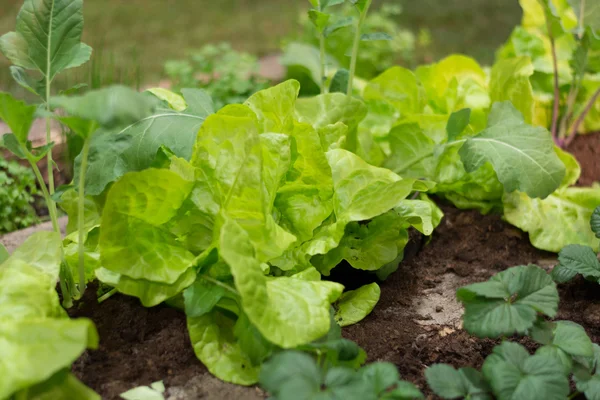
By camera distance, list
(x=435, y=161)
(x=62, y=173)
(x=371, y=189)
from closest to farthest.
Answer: (x=371, y=189) → (x=435, y=161) → (x=62, y=173)

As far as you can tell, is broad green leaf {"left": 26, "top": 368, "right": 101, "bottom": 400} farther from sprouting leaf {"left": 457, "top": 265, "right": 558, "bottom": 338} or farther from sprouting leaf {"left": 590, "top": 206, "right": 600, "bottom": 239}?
sprouting leaf {"left": 590, "top": 206, "right": 600, "bottom": 239}

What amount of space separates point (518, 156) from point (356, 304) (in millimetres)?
592

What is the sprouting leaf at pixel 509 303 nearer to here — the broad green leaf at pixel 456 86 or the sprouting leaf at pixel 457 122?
the sprouting leaf at pixel 457 122

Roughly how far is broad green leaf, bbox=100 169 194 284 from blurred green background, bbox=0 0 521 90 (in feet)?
8.06

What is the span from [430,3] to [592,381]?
4582 millimetres

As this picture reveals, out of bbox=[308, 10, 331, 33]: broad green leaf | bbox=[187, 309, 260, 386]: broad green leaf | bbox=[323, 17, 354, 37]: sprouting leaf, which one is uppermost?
bbox=[308, 10, 331, 33]: broad green leaf

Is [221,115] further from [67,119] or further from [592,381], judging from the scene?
[592,381]

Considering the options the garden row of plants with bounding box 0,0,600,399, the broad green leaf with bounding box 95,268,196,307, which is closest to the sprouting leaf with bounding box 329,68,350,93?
the garden row of plants with bounding box 0,0,600,399

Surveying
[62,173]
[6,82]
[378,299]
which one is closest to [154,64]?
[6,82]

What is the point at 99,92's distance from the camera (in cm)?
96

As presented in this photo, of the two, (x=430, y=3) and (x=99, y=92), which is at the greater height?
(x=99, y=92)

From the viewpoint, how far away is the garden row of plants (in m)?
0.99

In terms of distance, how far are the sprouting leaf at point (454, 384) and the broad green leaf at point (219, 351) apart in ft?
1.10

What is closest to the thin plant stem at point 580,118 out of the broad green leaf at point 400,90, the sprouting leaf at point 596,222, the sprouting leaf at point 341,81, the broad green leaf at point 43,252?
the broad green leaf at point 400,90
